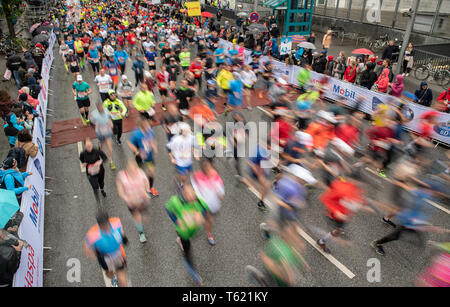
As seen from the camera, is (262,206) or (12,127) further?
(12,127)

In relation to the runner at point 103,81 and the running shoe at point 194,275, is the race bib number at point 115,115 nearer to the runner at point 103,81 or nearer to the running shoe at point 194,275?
the runner at point 103,81

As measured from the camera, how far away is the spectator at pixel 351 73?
1225cm

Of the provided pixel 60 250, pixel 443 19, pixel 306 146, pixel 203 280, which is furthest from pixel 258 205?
pixel 443 19

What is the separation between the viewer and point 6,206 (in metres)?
4.36

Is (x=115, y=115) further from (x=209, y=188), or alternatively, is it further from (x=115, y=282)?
(x=115, y=282)

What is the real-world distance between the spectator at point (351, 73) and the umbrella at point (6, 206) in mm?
12203

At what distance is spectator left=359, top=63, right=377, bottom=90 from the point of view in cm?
1125

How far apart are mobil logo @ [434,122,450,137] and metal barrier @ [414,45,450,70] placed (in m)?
7.19

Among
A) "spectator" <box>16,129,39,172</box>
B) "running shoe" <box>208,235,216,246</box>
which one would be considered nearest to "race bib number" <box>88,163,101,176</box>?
"spectator" <box>16,129,39,172</box>

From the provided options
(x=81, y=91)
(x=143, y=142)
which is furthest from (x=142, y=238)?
(x=81, y=91)

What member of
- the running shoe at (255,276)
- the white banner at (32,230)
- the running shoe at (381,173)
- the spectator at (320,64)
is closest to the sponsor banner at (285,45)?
the spectator at (320,64)

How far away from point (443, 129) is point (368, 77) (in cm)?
333
